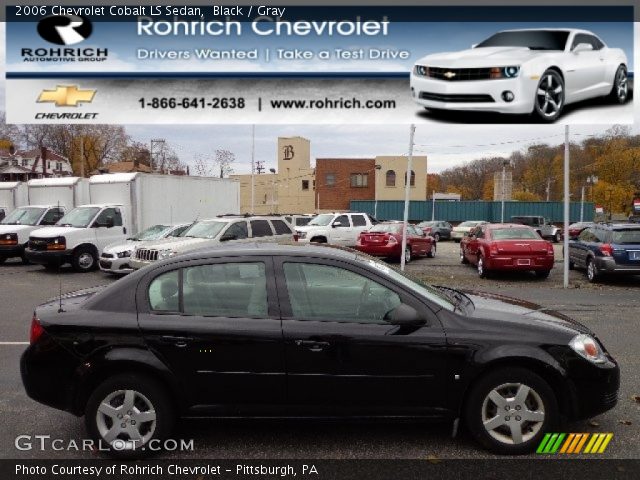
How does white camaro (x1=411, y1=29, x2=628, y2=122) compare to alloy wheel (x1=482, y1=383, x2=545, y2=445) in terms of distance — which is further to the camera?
white camaro (x1=411, y1=29, x2=628, y2=122)

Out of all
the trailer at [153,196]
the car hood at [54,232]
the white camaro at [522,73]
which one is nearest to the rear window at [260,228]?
the trailer at [153,196]

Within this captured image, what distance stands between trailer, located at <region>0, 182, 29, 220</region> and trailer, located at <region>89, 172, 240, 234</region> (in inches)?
231

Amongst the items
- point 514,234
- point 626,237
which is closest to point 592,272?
point 626,237

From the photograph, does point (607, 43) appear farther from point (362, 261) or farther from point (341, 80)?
point (362, 261)

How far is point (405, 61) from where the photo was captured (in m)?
10.6

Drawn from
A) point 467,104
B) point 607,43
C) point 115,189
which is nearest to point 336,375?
point 467,104

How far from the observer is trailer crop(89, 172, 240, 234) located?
53.7ft

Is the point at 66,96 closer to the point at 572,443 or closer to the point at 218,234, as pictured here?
the point at 218,234

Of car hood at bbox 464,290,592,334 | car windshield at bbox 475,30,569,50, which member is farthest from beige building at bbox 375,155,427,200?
car hood at bbox 464,290,592,334

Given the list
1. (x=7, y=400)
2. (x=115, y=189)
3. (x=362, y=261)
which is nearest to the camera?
(x=362, y=261)

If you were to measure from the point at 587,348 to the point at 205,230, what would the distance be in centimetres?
1083

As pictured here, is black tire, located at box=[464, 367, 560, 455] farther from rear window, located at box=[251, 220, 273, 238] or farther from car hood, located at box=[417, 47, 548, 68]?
rear window, located at box=[251, 220, 273, 238]

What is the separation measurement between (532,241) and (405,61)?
5963 millimetres

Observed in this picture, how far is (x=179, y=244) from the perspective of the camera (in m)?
12.2
